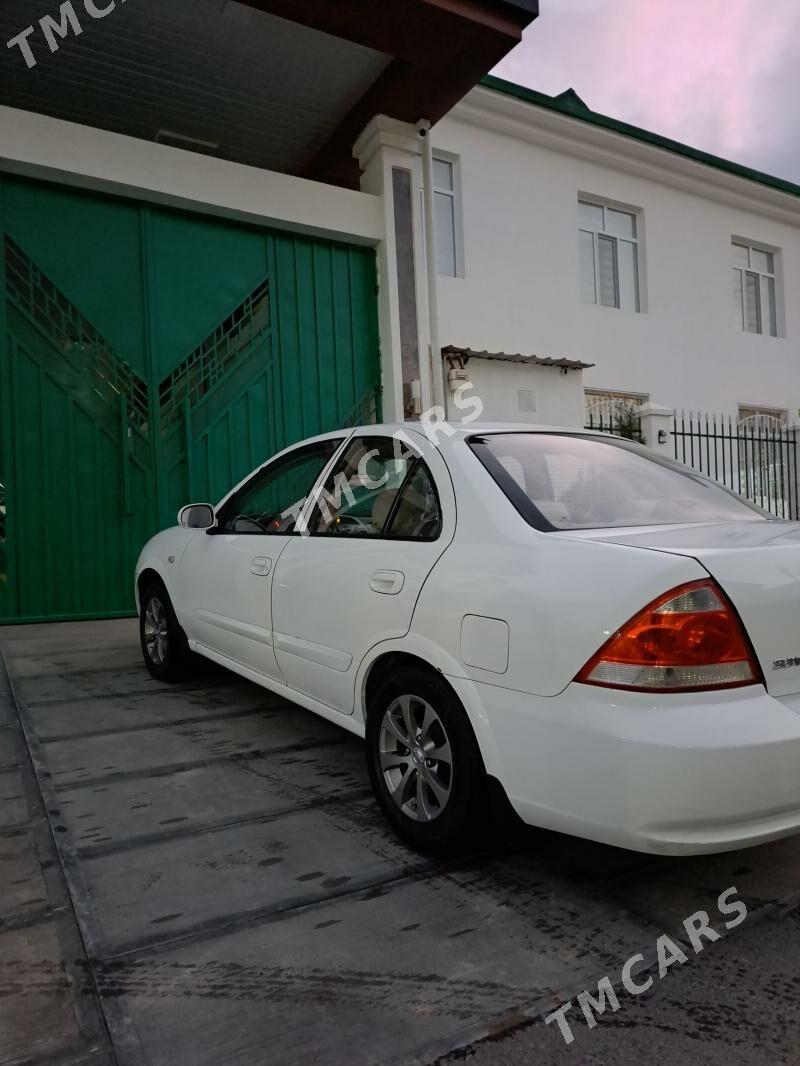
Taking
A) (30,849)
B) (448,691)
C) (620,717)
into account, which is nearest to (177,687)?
(30,849)

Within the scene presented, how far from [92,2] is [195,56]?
107 centimetres

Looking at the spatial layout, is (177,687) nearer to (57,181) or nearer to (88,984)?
(88,984)

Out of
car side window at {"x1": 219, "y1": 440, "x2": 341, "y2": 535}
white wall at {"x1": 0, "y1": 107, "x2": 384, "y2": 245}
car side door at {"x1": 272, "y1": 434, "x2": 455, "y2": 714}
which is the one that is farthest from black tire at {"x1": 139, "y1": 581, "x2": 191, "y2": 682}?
white wall at {"x1": 0, "y1": 107, "x2": 384, "y2": 245}

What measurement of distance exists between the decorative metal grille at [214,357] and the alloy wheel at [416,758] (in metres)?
5.88

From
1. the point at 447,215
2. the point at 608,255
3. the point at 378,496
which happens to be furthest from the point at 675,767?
the point at 608,255

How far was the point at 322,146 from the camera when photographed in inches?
366

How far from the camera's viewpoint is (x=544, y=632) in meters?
2.00

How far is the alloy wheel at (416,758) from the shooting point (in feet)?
7.79

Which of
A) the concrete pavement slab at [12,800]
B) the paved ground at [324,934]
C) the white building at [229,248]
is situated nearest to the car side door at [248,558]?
the paved ground at [324,934]

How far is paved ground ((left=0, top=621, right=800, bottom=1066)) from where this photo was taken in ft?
5.35

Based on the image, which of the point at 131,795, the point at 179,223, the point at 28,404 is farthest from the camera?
the point at 179,223

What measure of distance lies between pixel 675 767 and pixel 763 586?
21.8 inches

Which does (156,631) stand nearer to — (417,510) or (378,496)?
(378,496)

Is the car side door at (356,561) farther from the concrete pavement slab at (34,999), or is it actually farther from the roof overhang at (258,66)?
the roof overhang at (258,66)
